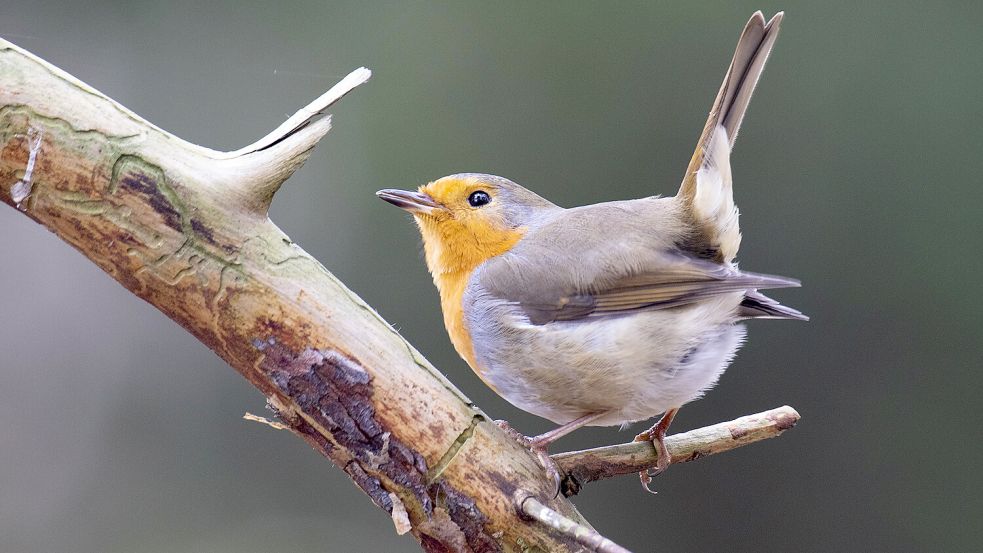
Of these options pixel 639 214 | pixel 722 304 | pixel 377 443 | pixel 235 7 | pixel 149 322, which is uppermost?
pixel 235 7

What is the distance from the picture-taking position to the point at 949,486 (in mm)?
5078

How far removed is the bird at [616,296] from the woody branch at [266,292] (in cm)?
28

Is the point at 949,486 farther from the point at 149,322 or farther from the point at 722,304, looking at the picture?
the point at 149,322

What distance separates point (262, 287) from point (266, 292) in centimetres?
2

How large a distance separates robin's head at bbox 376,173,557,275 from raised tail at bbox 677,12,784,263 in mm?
631

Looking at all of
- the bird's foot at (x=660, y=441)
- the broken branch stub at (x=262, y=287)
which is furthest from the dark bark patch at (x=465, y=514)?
the bird's foot at (x=660, y=441)

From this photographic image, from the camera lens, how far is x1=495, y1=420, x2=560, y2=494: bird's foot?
2494 mm

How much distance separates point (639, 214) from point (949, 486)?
310 centimetres

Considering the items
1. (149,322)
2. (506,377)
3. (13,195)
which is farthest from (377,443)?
(149,322)

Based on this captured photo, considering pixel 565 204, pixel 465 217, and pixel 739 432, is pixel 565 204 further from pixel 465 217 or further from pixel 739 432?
pixel 739 432

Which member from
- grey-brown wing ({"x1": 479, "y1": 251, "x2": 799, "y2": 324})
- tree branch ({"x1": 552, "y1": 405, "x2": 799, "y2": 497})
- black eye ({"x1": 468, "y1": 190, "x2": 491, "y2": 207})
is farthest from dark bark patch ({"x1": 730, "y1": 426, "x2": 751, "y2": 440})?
black eye ({"x1": 468, "y1": 190, "x2": 491, "y2": 207})

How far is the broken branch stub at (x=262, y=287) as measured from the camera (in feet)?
7.27

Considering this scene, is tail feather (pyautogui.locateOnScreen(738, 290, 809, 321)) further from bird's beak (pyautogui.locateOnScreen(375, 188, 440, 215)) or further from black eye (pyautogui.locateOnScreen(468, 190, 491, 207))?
bird's beak (pyautogui.locateOnScreen(375, 188, 440, 215))

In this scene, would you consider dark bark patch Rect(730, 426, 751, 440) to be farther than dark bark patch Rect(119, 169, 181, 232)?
Yes
